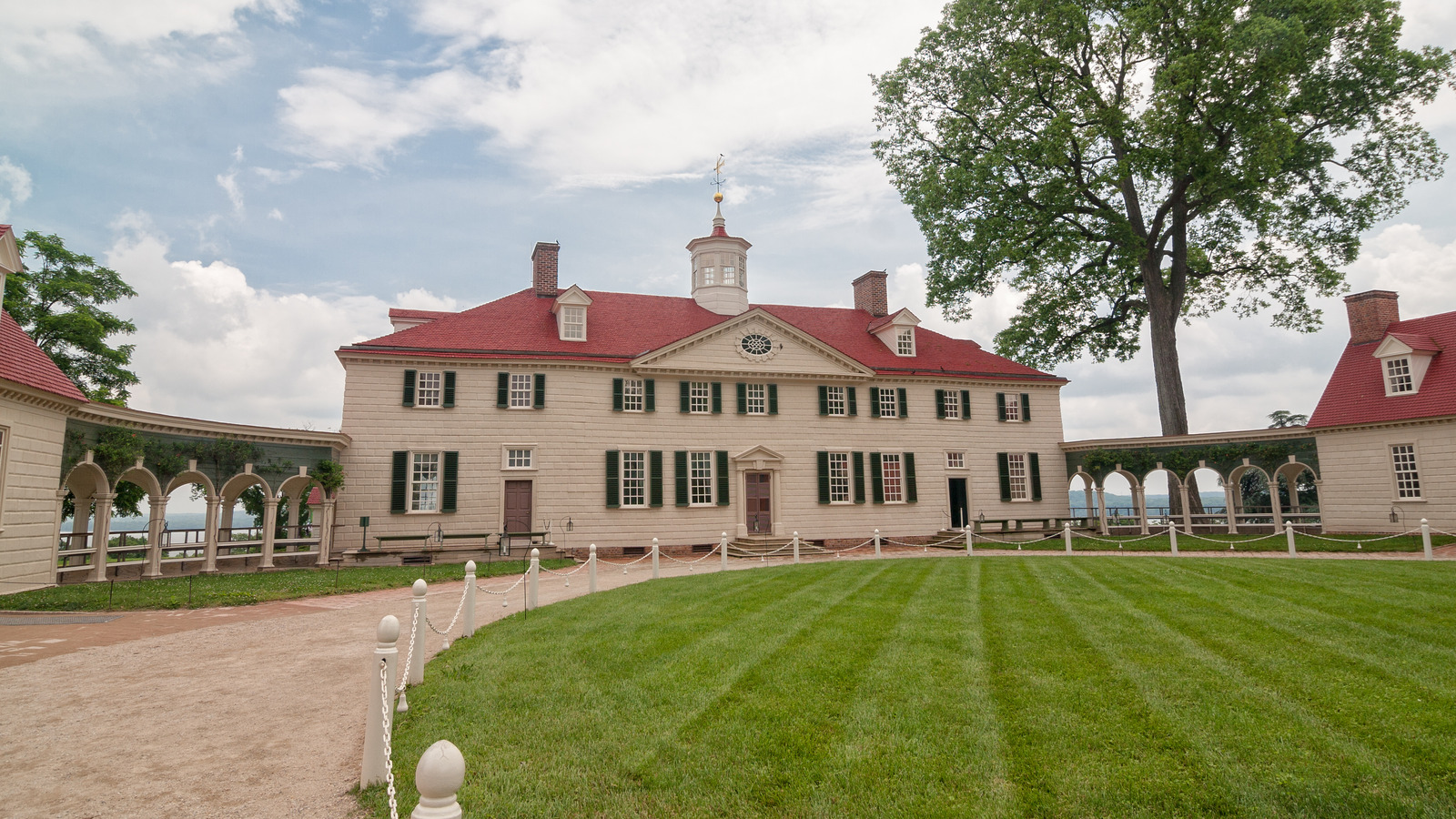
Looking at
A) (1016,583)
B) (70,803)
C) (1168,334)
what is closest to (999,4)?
(1168,334)

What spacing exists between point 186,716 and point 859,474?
2290 cm

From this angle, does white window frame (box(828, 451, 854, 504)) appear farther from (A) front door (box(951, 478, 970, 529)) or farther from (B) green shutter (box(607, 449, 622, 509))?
(B) green shutter (box(607, 449, 622, 509))

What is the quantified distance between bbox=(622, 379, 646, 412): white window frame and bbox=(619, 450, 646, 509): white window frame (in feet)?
5.02

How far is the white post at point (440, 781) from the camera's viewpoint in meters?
2.82

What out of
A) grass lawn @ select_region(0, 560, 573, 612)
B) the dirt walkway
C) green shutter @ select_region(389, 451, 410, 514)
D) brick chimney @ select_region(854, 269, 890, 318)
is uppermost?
brick chimney @ select_region(854, 269, 890, 318)

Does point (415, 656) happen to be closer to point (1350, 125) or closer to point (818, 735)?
point (818, 735)

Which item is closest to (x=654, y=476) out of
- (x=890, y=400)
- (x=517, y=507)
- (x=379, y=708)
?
(x=517, y=507)

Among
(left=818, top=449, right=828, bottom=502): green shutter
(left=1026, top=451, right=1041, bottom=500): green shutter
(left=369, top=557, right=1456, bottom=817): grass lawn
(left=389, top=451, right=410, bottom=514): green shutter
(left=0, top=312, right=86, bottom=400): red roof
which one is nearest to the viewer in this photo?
(left=369, top=557, right=1456, bottom=817): grass lawn

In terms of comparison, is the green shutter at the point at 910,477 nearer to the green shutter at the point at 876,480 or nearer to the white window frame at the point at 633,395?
the green shutter at the point at 876,480

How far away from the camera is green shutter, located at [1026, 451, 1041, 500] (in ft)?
95.6

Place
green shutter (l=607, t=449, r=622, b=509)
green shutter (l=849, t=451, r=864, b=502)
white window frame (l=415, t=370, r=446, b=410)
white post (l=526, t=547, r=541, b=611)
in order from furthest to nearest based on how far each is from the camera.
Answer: green shutter (l=849, t=451, r=864, b=502), green shutter (l=607, t=449, r=622, b=509), white window frame (l=415, t=370, r=446, b=410), white post (l=526, t=547, r=541, b=611)

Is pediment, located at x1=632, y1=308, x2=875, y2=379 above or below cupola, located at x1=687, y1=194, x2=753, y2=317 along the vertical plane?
below

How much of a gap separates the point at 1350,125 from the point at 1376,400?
9803mm

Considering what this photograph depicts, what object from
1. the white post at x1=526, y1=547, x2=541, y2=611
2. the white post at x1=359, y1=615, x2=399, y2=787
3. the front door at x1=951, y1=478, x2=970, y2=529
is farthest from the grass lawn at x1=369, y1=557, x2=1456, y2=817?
the front door at x1=951, y1=478, x2=970, y2=529
